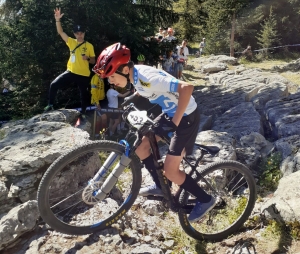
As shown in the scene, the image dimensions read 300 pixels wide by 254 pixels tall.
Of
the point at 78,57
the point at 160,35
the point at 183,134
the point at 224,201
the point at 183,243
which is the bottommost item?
the point at 183,243

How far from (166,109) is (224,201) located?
4.29 ft

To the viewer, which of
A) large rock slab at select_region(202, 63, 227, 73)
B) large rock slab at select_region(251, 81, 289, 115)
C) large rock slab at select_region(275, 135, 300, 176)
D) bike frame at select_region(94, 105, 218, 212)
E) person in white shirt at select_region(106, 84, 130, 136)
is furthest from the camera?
large rock slab at select_region(202, 63, 227, 73)

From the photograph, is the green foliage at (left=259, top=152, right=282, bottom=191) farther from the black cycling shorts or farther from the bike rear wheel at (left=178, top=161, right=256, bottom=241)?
the black cycling shorts

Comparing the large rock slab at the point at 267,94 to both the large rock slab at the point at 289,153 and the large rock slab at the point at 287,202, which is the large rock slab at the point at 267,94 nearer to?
the large rock slab at the point at 289,153

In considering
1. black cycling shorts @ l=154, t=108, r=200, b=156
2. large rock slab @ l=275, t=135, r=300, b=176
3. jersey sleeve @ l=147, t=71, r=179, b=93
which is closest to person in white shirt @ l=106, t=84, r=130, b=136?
large rock slab @ l=275, t=135, r=300, b=176

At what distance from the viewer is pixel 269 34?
2702 centimetres

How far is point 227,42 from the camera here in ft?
92.8

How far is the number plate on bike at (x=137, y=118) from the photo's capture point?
3.08m

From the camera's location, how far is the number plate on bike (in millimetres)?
3082

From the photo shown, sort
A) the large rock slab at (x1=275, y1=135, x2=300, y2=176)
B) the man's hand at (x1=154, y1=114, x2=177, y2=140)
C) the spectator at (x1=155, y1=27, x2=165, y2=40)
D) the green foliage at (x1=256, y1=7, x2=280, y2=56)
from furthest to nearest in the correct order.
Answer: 1. the green foliage at (x1=256, y1=7, x2=280, y2=56)
2. the spectator at (x1=155, y1=27, x2=165, y2=40)
3. the large rock slab at (x1=275, y1=135, x2=300, y2=176)
4. the man's hand at (x1=154, y1=114, x2=177, y2=140)

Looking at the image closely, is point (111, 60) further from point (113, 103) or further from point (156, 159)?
point (113, 103)

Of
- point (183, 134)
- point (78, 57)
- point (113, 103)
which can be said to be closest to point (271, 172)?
point (183, 134)

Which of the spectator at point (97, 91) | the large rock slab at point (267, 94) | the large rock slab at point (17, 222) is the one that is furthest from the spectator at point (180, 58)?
the large rock slab at point (17, 222)

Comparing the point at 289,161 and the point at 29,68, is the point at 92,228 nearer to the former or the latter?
the point at 289,161
